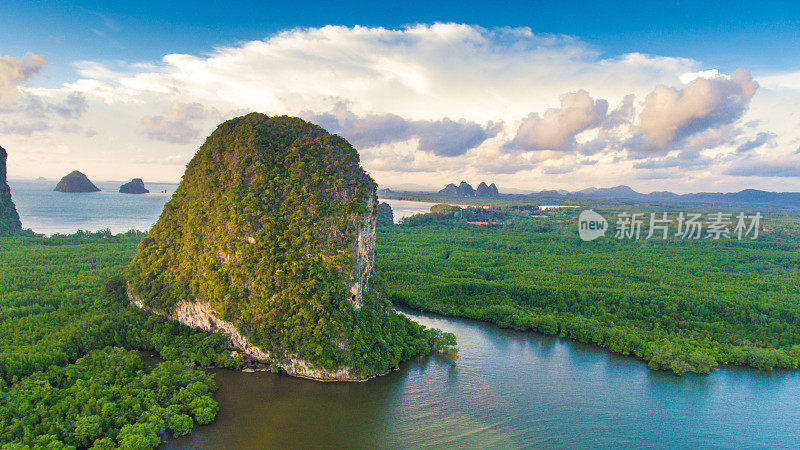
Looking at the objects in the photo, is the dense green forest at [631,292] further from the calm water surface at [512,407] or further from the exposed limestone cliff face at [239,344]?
the exposed limestone cliff face at [239,344]

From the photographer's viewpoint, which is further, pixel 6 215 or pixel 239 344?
pixel 6 215

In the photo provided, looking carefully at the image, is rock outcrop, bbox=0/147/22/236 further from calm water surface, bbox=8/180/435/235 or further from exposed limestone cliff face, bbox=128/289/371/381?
exposed limestone cliff face, bbox=128/289/371/381

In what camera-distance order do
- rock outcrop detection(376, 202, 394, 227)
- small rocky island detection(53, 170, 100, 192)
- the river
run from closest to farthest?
the river, rock outcrop detection(376, 202, 394, 227), small rocky island detection(53, 170, 100, 192)

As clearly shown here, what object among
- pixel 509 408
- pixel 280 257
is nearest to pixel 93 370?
pixel 280 257

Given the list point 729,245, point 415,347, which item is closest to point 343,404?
point 415,347

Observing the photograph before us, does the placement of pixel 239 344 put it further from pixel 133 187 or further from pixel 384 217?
pixel 133 187

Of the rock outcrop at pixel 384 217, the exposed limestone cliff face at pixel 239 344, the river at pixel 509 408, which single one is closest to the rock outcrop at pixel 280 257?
Answer: the exposed limestone cliff face at pixel 239 344

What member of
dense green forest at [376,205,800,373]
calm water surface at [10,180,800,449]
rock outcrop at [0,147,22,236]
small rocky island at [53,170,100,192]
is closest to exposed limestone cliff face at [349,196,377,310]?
calm water surface at [10,180,800,449]
